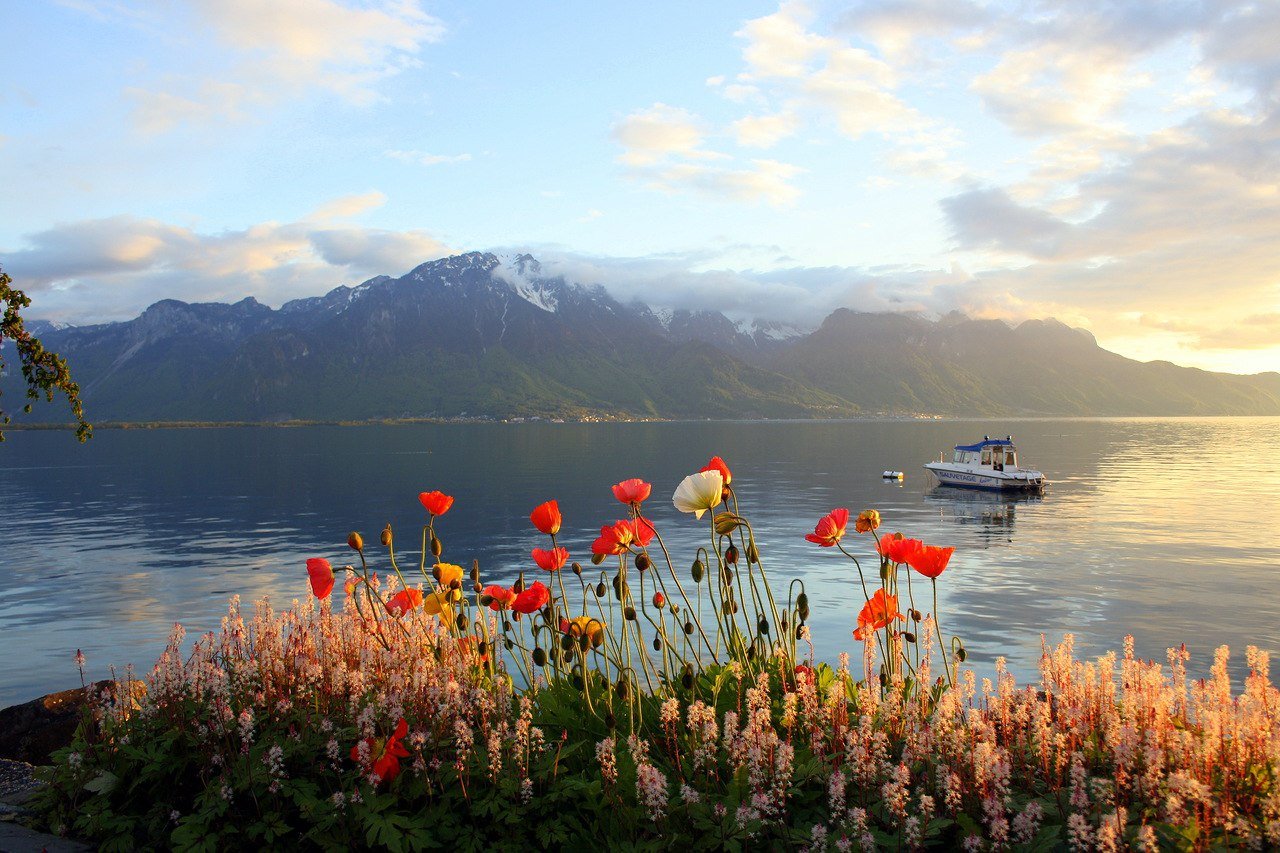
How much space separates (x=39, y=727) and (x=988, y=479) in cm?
6928

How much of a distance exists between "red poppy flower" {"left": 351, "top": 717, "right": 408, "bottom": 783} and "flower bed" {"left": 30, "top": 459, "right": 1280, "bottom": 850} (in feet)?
0.07

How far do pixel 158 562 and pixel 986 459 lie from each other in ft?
219

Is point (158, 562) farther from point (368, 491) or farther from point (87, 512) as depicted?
point (368, 491)

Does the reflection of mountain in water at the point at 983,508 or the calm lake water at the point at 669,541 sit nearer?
the calm lake water at the point at 669,541

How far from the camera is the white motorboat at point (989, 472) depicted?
67062mm

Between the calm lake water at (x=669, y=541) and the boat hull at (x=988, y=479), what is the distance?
1949 millimetres

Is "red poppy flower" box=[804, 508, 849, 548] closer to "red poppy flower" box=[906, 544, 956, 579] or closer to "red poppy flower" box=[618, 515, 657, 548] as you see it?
"red poppy flower" box=[906, 544, 956, 579]

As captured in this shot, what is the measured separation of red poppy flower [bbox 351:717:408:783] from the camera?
17.3ft

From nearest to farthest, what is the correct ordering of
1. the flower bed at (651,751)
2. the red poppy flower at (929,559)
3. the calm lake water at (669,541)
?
the flower bed at (651,751) < the red poppy flower at (929,559) < the calm lake water at (669,541)

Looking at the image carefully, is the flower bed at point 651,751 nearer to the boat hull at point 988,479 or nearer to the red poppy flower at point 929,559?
the red poppy flower at point 929,559

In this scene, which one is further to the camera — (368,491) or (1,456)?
(1,456)

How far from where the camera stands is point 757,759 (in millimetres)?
4918

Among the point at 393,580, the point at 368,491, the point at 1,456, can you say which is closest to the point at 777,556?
the point at 393,580

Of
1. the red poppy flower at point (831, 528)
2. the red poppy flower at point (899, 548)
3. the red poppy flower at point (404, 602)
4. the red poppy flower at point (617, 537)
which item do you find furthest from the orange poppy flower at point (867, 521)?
the red poppy flower at point (404, 602)
